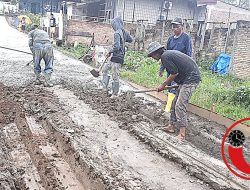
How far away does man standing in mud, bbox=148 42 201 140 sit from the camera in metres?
5.00

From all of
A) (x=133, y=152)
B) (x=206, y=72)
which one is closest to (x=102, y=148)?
(x=133, y=152)

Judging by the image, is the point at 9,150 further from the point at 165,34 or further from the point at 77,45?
the point at 77,45

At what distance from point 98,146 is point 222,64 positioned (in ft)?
24.9

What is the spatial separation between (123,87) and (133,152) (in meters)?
4.49

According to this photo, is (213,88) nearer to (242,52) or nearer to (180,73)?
(242,52)

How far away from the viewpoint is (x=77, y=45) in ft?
57.6

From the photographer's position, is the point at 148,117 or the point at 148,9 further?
the point at 148,9

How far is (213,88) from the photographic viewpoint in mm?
8273

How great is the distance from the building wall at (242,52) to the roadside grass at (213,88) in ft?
1.89

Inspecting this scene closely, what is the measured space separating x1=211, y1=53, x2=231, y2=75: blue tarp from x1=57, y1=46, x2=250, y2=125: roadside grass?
0.28 meters

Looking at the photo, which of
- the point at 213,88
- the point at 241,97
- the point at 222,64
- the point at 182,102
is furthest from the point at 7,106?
the point at 222,64

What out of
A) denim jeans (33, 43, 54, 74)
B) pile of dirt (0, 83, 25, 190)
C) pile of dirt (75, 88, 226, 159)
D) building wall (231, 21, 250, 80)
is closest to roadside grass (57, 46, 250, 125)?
building wall (231, 21, 250, 80)

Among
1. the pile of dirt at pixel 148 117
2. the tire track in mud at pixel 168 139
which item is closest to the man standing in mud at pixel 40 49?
the tire track in mud at pixel 168 139

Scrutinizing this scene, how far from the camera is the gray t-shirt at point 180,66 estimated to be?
4.99 meters
